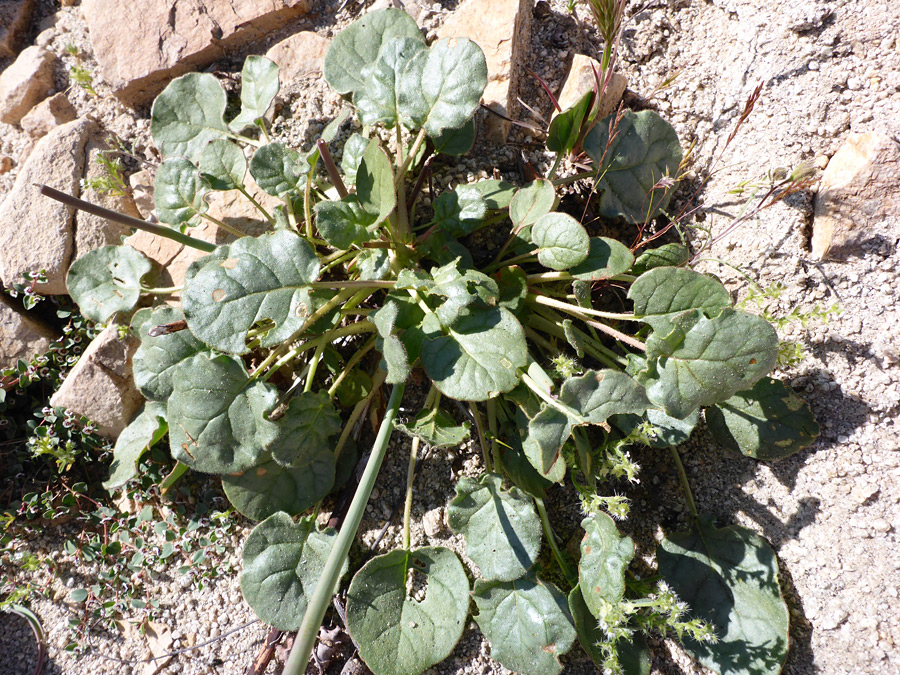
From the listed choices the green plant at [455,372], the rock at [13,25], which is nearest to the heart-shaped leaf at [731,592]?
the green plant at [455,372]

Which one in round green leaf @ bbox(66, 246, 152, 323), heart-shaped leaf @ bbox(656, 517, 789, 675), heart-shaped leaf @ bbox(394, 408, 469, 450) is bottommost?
heart-shaped leaf @ bbox(656, 517, 789, 675)

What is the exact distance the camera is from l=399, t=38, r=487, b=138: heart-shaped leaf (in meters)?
1.76

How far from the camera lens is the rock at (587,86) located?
2044mm

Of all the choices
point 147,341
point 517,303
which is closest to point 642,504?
point 517,303

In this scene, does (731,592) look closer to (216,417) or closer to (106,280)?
(216,417)

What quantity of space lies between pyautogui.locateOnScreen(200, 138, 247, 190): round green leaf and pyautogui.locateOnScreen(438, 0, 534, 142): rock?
875mm

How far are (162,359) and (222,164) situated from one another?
2.26ft

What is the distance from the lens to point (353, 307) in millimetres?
1888

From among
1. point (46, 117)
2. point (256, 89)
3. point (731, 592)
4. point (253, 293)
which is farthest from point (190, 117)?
point (731, 592)

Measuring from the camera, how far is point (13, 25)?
2.75m

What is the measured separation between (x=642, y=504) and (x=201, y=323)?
1.44m

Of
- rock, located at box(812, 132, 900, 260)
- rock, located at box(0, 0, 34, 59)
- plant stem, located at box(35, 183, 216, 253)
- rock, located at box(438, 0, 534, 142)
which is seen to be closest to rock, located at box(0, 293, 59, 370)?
plant stem, located at box(35, 183, 216, 253)

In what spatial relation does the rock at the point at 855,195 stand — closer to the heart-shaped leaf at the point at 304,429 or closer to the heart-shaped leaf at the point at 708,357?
the heart-shaped leaf at the point at 708,357

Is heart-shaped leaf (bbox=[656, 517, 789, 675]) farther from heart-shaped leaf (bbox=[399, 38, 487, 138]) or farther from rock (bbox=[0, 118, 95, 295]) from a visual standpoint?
rock (bbox=[0, 118, 95, 295])
